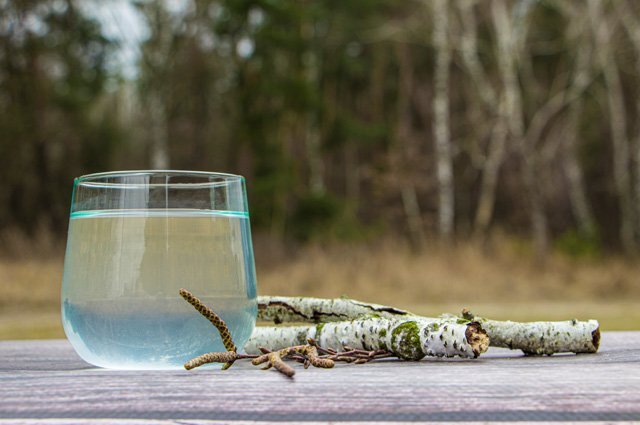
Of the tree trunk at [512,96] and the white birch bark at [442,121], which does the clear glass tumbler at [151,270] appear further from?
the white birch bark at [442,121]

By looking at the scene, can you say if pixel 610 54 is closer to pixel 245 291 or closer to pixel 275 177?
pixel 275 177

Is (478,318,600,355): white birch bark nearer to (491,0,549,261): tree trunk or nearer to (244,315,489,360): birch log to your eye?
(244,315,489,360): birch log

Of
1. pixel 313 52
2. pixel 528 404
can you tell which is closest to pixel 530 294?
pixel 313 52

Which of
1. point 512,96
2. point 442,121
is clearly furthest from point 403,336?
point 442,121

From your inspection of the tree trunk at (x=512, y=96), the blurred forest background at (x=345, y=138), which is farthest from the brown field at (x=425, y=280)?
the tree trunk at (x=512, y=96)

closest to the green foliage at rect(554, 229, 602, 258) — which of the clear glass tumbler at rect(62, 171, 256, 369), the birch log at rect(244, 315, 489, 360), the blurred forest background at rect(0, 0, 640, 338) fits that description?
the blurred forest background at rect(0, 0, 640, 338)

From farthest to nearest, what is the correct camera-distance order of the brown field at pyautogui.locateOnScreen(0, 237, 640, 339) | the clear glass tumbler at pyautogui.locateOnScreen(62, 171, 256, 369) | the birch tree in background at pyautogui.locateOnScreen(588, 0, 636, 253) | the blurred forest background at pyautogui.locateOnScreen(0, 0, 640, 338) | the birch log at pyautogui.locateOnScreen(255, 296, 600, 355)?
the birch tree in background at pyautogui.locateOnScreen(588, 0, 636, 253) < the blurred forest background at pyautogui.locateOnScreen(0, 0, 640, 338) < the brown field at pyautogui.locateOnScreen(0, 237, 640, 339) < the birch log at pyautogui.locateOnScreen(255, 296, 600, 355) < the clear glass tumbler at pyautogui.locateOnScreen(62, 171, 256, 369)
